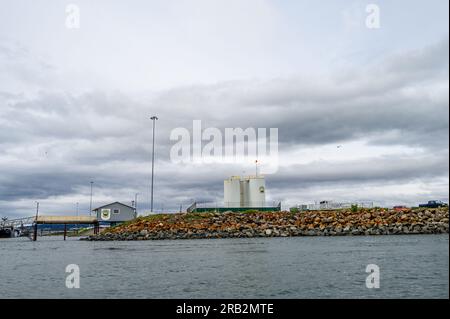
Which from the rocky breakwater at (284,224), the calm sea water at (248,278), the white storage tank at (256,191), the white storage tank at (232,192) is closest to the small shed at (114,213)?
the rocky breakwater at (284,224)

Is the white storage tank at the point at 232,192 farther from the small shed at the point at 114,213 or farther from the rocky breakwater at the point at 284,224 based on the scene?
the small shed at the point at 114,213

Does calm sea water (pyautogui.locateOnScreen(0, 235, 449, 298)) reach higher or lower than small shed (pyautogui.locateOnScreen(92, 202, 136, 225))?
lower

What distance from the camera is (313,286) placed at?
2188 cm

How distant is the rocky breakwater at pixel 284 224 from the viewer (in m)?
69.8

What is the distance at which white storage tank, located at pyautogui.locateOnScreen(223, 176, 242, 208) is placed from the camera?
101 m

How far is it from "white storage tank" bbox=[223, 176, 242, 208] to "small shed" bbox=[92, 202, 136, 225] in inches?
1060

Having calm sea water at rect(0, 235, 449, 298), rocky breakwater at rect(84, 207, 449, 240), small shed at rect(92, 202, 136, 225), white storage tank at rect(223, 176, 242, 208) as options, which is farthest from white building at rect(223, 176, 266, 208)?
calm sea water at rect(0, 235, 449, 298)

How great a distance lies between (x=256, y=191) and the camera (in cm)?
10075

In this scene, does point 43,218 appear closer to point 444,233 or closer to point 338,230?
point 338,230

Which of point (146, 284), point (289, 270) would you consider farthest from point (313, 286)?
point (146, 284)

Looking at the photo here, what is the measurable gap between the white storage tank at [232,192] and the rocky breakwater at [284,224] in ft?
40.9

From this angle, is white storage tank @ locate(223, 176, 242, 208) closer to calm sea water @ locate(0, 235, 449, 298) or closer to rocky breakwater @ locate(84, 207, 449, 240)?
rocky breakwater @ locate(84, 207, 449, 240)
